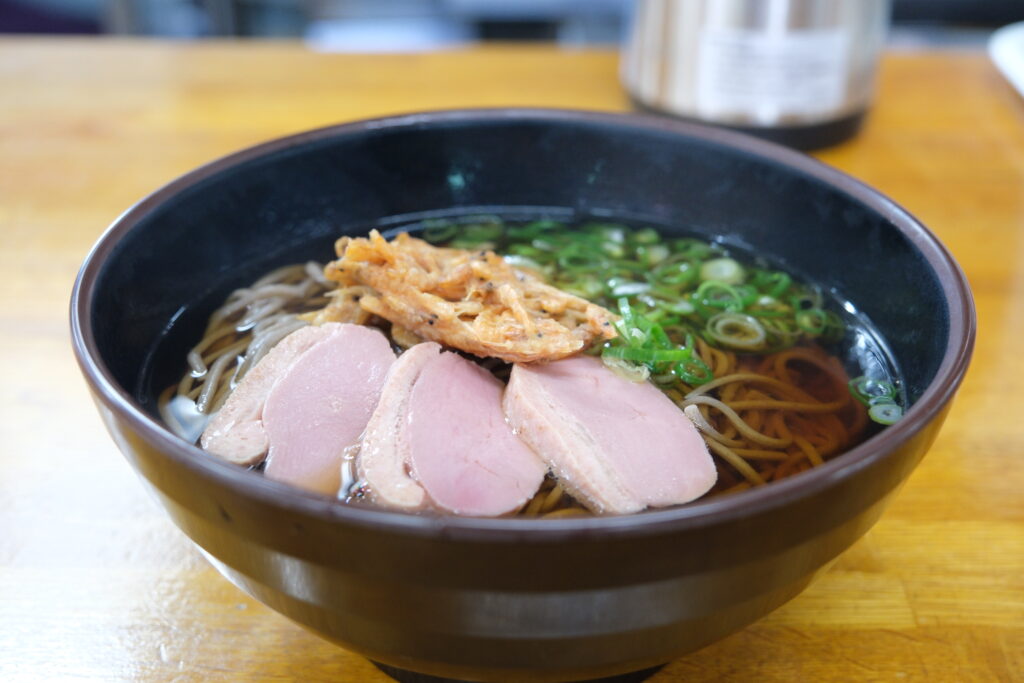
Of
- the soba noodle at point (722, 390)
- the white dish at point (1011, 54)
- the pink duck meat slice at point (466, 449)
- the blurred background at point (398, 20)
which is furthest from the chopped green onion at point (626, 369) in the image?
the blurred background at point (398, 20)

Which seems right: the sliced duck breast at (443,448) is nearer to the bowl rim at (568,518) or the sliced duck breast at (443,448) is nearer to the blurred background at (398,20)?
the bowl rim at (568,518)

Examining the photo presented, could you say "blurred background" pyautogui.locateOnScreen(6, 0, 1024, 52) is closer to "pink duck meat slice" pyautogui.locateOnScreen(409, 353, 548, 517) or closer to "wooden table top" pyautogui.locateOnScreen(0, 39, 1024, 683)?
"wooden table top" pyautogui.locateOnScreen(0, 39, 1024, 683)

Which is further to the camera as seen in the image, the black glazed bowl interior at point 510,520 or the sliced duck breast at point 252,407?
the sliced duck breast at point 252,407

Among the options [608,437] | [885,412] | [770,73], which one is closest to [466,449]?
[608,437]

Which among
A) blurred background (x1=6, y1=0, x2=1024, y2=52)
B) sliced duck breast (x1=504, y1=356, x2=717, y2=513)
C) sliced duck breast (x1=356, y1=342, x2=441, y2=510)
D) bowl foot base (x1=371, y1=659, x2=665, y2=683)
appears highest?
sliced duck breast (x1=356, y1=342, x2=441, y2=510)

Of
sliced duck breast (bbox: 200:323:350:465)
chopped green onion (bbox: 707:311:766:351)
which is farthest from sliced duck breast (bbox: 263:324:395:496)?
chopped green onion (bbox: 707:311:766:351)
